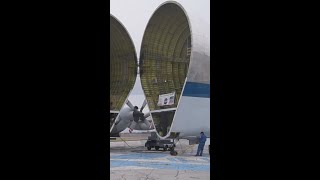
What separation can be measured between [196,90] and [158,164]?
1.21m

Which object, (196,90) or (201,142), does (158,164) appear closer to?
(201,142)

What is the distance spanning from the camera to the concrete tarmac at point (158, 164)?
17.3 ft

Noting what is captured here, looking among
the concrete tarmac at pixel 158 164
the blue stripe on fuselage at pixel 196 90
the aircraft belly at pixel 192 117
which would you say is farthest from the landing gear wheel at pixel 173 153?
the blue stripe on fuselage at pixel 196 90

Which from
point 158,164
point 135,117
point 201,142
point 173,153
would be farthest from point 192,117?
point 135,117

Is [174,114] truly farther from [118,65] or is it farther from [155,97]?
[118,65]

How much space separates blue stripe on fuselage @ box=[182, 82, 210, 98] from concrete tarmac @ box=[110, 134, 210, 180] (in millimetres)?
663

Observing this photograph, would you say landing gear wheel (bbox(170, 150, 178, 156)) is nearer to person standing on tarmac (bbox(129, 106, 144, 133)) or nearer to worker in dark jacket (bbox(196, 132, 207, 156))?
worker in dark jacket (bbox(196, 132, 207, 156))

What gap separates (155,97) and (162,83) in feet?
0.95

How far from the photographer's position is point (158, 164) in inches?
223

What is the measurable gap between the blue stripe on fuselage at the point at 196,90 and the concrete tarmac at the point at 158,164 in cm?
66

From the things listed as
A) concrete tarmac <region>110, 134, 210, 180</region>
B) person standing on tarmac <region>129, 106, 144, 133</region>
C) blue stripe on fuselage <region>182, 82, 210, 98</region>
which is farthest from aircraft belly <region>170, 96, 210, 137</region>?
person standing on tarmac <region>129, 106, 144, 133</region>
